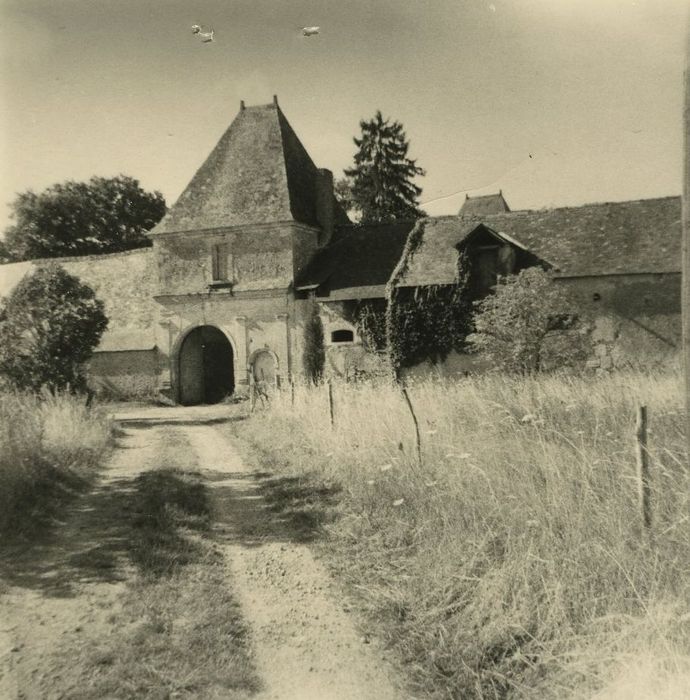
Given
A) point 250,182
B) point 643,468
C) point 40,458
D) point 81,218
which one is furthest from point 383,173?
point 643,468

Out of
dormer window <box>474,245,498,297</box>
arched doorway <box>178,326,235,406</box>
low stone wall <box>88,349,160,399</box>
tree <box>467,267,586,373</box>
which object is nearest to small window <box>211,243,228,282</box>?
arched doorway <box>178,326,235,406</box>

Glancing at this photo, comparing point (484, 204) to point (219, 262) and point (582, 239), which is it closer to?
point (582, 239)

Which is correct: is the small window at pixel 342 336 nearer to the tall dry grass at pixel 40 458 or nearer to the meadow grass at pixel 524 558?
the tall dry grass at pixel 40 458

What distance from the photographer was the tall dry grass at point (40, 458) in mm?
6660

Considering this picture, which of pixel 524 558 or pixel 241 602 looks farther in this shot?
pixel 241 602

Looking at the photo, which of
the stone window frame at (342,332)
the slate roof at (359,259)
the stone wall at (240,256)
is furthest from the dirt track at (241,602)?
the stone wall at (240,256)

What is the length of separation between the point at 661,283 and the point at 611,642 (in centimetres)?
1823

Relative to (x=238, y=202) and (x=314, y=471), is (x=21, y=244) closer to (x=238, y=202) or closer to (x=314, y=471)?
(x=238, y=202)

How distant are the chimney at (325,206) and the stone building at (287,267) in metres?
0.07

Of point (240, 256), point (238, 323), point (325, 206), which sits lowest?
point (238, 323)

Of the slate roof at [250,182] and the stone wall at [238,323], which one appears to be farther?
the slate roof at [250,182]

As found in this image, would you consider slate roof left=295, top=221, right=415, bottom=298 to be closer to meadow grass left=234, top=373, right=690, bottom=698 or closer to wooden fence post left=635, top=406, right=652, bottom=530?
meadow grass left=234, top=373, right=690, bottom=698

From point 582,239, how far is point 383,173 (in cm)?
1656

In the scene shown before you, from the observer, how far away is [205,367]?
27688 mm
